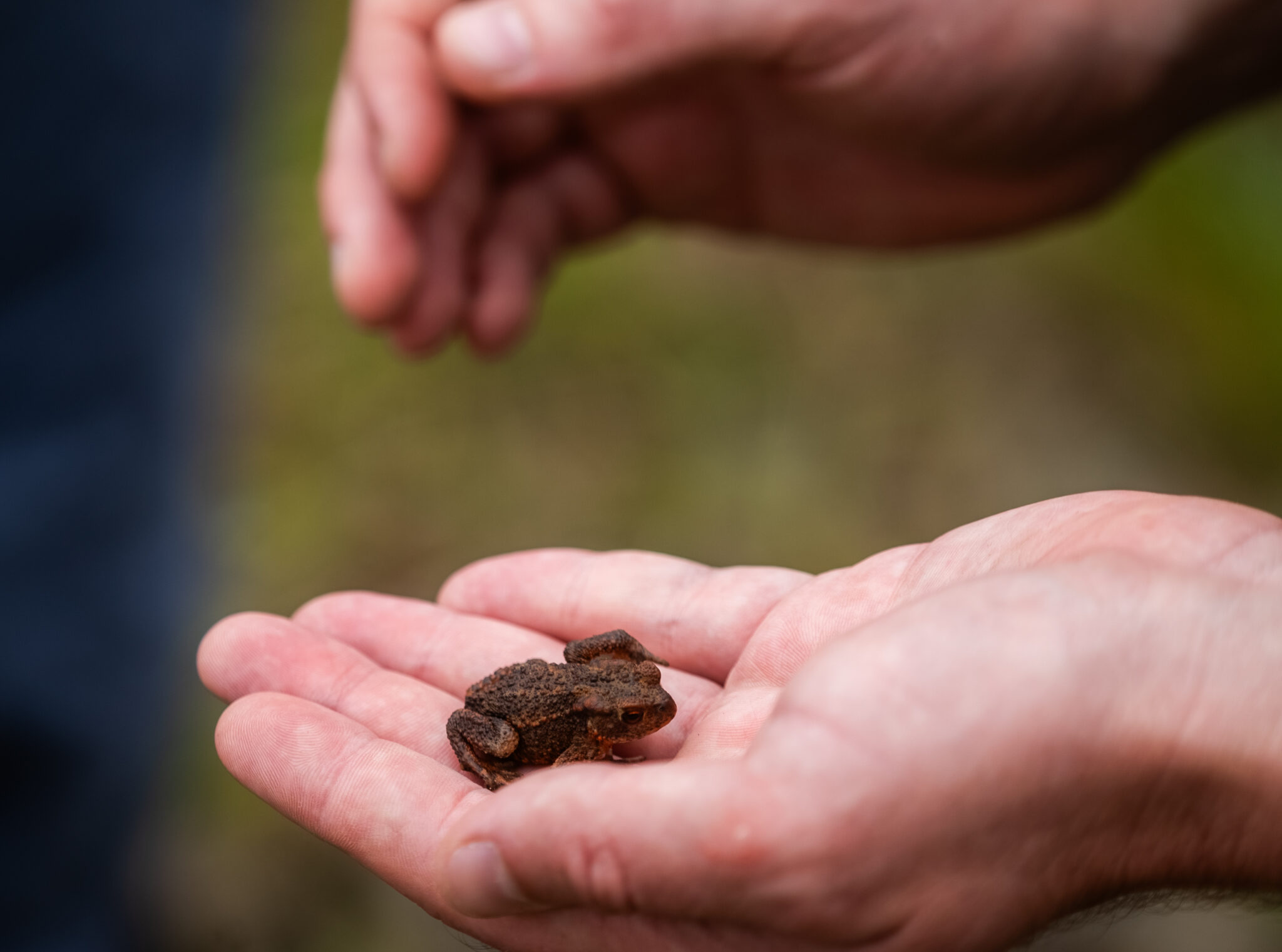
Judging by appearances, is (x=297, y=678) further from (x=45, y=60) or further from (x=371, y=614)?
(x=45, y=60)

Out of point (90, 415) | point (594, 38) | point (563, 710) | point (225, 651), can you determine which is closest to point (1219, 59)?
point (594, 38)

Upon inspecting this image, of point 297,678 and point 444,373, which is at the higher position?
point 444,373

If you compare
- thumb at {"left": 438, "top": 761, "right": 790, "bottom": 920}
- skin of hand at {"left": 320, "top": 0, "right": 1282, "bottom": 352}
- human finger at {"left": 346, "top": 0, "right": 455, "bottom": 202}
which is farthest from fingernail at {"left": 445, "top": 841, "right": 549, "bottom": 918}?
human finger at {"left": 346, "top": 0, "right": 455, "bottom": 202}

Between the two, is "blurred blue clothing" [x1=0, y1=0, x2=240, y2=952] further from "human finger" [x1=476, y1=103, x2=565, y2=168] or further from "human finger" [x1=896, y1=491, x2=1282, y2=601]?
"human finger" [x1=896, y1=491, x2=1282, y2=601]

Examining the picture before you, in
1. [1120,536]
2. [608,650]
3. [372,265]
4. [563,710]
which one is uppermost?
[372,265]

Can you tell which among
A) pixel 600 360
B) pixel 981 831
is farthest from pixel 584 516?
pixel 981 831

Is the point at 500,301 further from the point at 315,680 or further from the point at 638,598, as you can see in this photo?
the point at 315,680

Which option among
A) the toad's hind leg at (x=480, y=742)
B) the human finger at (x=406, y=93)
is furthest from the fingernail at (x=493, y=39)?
the toad's hind leg at (x=480, y=742)
